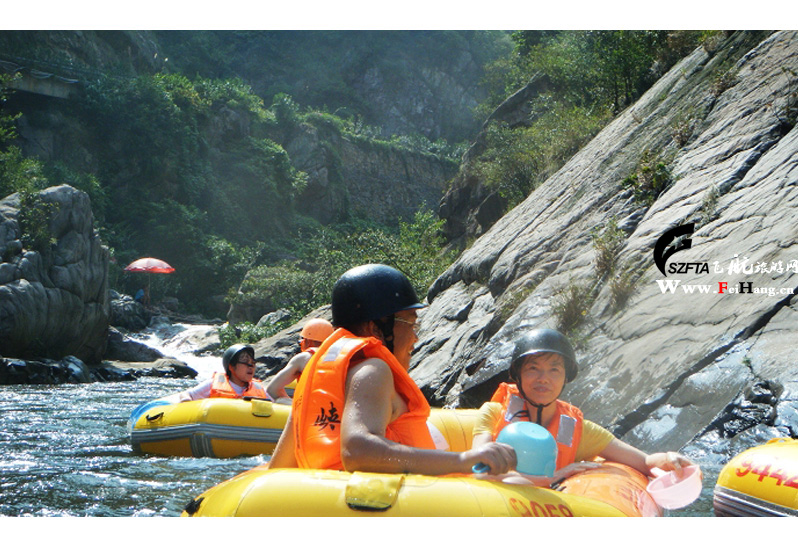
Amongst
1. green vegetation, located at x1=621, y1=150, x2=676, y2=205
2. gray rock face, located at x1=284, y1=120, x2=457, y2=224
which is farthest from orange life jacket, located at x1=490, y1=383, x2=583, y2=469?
gray rock face, located at x1=284, y1=120, x2=457, y2=224

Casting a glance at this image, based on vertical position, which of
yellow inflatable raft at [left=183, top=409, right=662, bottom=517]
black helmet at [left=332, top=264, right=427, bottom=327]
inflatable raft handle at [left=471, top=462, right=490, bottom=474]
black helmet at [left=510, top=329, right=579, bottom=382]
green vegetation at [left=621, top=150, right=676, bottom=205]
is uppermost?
green vegetation at [left=621, top=150, right=676, bottom=205]

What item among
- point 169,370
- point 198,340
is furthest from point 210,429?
point 198,340

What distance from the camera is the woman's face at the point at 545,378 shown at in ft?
11.6

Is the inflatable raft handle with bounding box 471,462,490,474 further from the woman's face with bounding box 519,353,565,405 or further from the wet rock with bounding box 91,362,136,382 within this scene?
the wet rock with bounding box 91,362,136,382

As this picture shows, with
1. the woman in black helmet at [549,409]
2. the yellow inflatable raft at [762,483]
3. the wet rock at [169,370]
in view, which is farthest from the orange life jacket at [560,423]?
the wet rock at [169,370]

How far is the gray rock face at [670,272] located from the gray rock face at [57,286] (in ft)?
26.4

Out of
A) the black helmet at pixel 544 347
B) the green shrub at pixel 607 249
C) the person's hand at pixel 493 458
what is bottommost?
the person's hand at pixel 493 458

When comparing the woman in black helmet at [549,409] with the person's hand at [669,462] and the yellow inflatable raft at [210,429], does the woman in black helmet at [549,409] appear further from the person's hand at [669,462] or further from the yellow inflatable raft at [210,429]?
the yellow inflatable raft at [210,429]

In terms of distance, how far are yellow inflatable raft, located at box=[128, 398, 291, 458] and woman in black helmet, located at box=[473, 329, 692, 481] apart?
3.38m

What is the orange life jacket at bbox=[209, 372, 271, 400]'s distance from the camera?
7066mm

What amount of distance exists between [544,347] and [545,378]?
162mm

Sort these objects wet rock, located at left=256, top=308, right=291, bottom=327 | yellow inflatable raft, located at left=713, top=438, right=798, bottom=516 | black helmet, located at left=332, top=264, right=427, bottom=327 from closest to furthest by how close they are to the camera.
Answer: black helmet, located at left=332, top=264, right=427, bottom=327 < yellow inflatable raft, located at left=713, top=438, right=798, bottom=516 < wet rock, located at left=256, top=308, right=291, bottom=327

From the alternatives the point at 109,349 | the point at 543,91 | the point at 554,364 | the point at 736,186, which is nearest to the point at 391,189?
the point at 543,91

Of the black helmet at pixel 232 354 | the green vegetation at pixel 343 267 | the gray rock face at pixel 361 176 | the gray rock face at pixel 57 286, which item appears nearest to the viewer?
the black helmet at pixel 232 354
